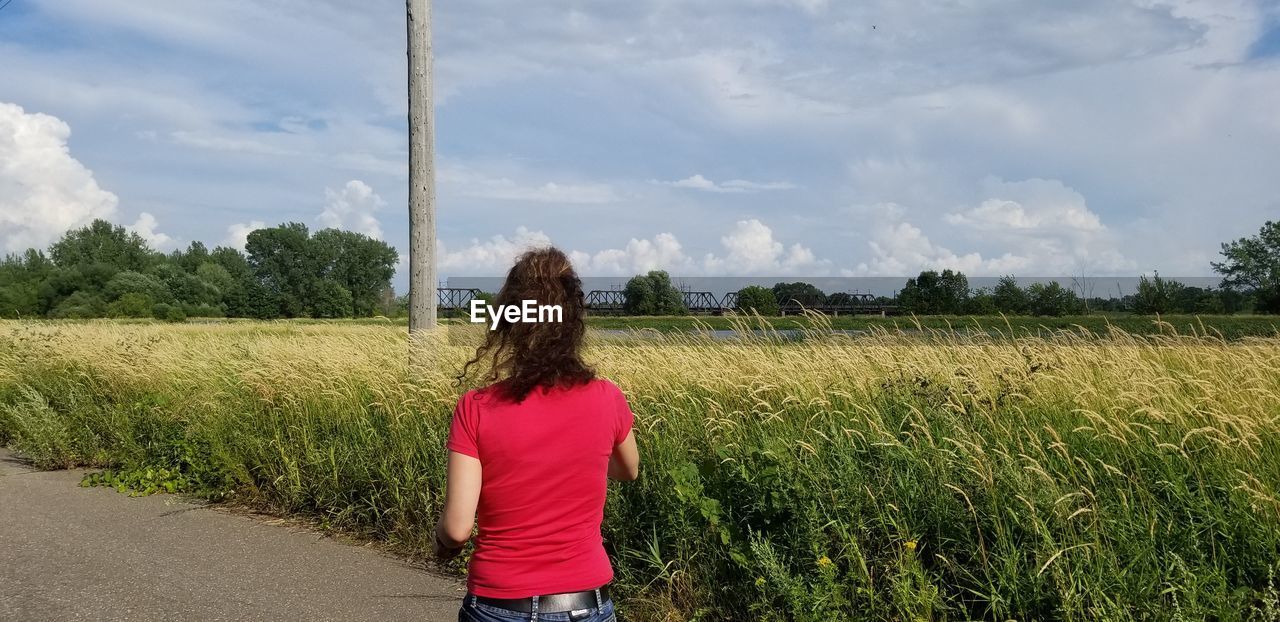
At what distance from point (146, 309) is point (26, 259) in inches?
1800

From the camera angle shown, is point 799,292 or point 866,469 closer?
point 866,469

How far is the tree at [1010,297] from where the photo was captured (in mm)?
36062

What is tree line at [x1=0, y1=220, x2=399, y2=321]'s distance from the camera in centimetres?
8069

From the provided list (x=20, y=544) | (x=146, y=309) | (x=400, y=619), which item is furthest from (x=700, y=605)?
(x=146, y=309)

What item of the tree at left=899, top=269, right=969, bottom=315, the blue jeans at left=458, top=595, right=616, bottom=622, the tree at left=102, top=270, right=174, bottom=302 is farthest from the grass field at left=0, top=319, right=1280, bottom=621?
the tree at left=102, top=270, right=174, bottom=302

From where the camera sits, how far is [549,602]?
2566 millimetres

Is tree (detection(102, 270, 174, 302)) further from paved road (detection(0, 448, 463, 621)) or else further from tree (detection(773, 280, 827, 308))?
paved road (detection(0, 448, 463, 621))

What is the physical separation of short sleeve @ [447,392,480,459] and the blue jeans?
451mm

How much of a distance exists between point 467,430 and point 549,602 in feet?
1.82

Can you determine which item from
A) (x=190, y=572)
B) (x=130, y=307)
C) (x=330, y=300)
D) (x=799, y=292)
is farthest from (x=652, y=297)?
(x=330, y=300)

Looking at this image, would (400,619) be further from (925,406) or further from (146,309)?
(146,309)

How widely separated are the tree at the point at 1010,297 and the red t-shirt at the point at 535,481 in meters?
36.1

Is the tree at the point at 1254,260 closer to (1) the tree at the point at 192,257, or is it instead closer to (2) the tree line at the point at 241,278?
(2) the tree line at the point at 241,278

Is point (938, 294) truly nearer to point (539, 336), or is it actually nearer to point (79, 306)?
point (539, 336)
